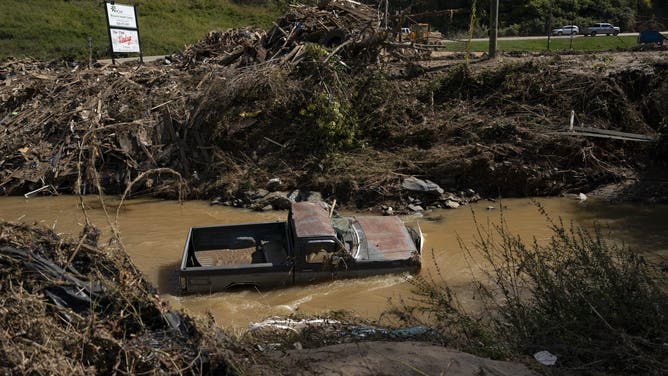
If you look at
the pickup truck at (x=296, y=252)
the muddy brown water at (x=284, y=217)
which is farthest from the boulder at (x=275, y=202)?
the pickup truck at (x=296, y=252)

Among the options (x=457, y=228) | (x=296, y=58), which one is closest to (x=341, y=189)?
(x=457, y=228)

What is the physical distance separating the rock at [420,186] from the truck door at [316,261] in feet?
16.6

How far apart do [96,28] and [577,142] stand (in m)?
34.7

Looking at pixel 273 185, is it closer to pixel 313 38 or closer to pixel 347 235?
pixel 347 235

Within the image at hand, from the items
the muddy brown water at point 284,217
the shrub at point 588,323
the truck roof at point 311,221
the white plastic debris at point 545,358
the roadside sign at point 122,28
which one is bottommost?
the muddy brown water at point 284,217

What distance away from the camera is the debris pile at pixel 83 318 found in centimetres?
390

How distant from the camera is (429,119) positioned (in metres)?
16.1

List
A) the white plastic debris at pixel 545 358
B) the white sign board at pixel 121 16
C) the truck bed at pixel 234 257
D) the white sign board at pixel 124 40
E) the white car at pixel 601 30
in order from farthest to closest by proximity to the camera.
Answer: the white car at pixel 601 30 → the white sign board at pixel 124 40 → the white sign board at pixel 121 16 → the truck bed at pixel 234 257 → the white plastic debris at pixel 545 358

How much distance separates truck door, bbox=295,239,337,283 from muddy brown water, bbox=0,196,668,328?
0.56 ft

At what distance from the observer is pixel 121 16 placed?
907 inches

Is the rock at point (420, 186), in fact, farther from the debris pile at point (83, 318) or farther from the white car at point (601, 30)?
the white car at point (601, 30)

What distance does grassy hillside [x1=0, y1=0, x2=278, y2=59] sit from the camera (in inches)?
1380

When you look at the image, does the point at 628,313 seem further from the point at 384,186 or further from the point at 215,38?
the point at 215,38

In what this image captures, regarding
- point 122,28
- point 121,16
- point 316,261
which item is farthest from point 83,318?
point 121,16
